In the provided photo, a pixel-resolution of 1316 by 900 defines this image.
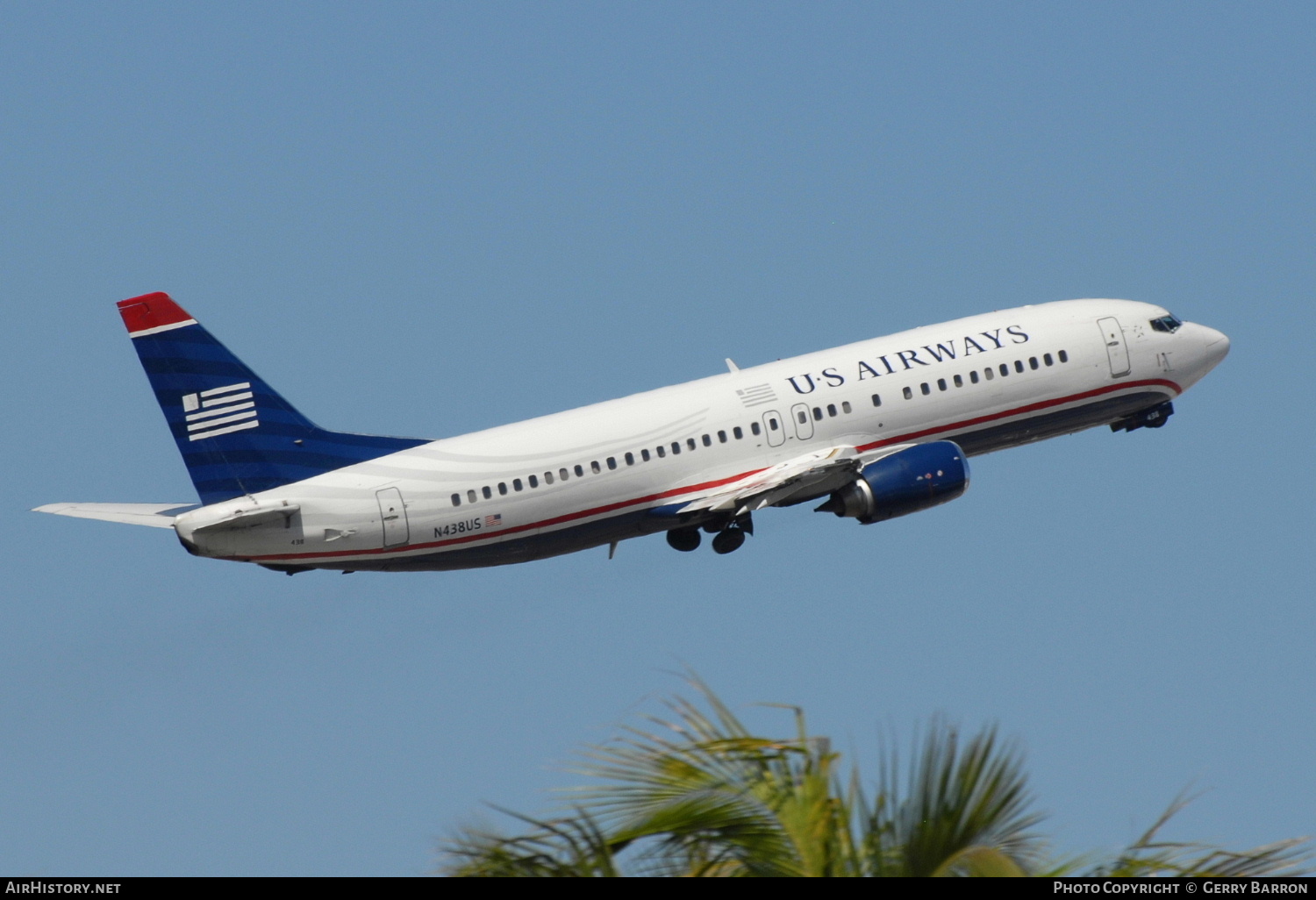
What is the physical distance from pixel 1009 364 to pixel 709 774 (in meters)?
41.5

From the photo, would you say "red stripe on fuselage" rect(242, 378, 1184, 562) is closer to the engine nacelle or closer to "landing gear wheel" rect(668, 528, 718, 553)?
the engine nacelle

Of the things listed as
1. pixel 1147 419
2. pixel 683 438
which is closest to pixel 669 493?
pixel 683 438

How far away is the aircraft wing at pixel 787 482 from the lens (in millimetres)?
51938

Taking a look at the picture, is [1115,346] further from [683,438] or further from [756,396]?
[683,438]

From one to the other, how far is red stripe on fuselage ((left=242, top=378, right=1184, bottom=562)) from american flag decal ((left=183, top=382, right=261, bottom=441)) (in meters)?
3.70

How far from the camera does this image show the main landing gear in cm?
5419

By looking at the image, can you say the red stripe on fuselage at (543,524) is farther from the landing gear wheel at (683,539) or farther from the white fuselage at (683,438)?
the landing gear wheel at (683,539)

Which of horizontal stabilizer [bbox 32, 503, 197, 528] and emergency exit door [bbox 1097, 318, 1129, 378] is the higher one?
emergency exit door [bbox 1097, 318, 1129, 378]

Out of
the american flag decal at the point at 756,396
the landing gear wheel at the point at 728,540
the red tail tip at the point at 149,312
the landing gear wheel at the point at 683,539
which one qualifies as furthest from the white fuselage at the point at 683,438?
the red tail tip at the point at 149,312

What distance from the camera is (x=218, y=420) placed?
50.2 metres

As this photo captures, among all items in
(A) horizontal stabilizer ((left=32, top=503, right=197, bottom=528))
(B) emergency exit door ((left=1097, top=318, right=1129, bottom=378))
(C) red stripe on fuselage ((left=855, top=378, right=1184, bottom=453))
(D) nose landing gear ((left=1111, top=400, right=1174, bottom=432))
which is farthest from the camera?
(D) nose landing gear ((left=1111, top=400, right=1174, bottom=432))

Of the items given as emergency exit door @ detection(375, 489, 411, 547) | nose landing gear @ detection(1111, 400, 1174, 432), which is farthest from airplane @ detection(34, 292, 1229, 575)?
nose landing gear @ detection(1111, 400, 1174, 432)

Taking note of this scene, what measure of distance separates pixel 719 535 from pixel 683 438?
153 inches

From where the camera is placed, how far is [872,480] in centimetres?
5234
